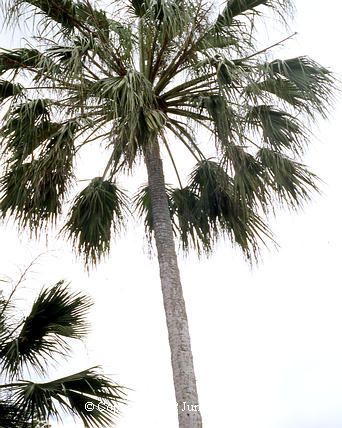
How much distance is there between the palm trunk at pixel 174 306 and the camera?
22.6 feet

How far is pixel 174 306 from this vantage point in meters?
7.45

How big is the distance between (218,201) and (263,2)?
293 cm

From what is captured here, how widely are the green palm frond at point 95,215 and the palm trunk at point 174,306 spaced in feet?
3.59

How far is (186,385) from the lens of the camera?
699 centimetres

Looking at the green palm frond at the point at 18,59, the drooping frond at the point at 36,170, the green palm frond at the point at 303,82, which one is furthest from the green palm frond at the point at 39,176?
→ the green palm frond at the point at 303,82

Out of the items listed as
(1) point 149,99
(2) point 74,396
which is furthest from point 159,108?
(2) point 74,396

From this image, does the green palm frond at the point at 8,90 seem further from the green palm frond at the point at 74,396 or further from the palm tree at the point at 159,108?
the green palm frond at the point at 74,396

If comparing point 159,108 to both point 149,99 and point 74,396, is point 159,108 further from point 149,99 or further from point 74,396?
point 74,396

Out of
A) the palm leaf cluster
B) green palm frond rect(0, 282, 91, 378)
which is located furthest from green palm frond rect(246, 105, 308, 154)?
green palm frond rect(0, 282, 91, 378)

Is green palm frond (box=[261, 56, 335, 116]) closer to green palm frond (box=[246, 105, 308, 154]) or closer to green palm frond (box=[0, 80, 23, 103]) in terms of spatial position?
green palm frond (box=[246, 105, 308, 154])

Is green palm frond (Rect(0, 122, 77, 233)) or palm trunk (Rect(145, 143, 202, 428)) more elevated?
green palm frond (Rect(0, 122, 77, 233))

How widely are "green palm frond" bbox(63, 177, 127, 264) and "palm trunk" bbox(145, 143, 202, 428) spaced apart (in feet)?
3.59

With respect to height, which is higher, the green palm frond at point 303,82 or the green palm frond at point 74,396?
the green palm frond at point 303,82

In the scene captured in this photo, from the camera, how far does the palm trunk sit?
689cm
